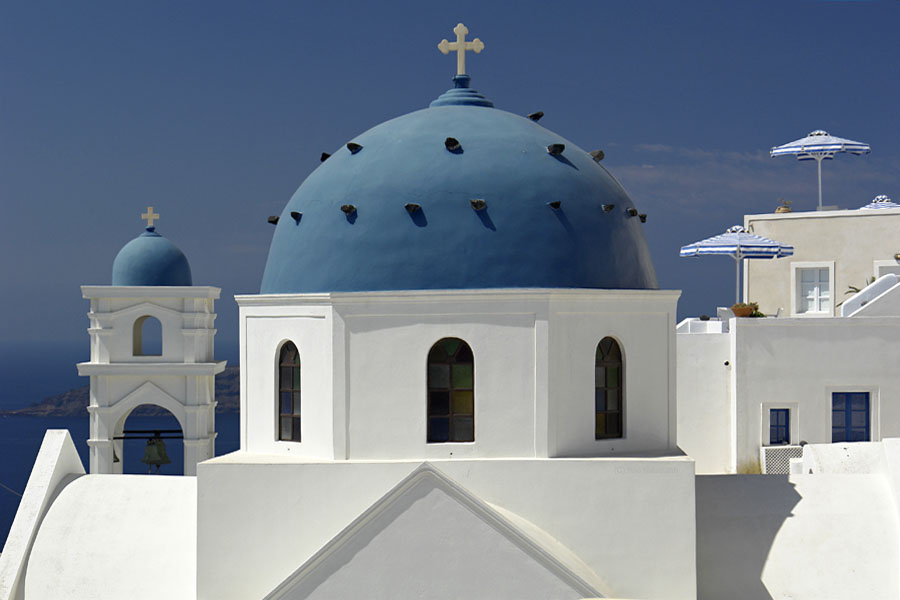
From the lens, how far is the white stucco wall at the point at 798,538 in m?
15.0

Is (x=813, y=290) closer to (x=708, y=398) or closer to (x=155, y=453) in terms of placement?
Result: (x=708, y=398)

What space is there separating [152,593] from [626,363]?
709cm

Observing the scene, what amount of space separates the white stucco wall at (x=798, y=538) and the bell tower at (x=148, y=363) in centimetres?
1005

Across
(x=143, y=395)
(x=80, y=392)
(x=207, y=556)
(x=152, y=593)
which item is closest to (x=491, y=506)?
(x=207, y=556)

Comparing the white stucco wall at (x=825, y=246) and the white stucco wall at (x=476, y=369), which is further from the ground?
the white stucco wall at (x=825, y=246)

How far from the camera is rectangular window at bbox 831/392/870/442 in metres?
24.6

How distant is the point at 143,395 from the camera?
851 inches

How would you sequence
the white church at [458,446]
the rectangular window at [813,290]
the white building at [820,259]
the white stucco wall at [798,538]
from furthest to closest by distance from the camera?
1. the rectangular window at [813,290]
2. the white building at [820,259]
3. the white stucco wall at [798,538]
4. the white church at [458,446]

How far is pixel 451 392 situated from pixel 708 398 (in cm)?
1217

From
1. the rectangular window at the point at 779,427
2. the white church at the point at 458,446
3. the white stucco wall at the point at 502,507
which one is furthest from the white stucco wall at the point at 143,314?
the rectangular window at the point at 779,427

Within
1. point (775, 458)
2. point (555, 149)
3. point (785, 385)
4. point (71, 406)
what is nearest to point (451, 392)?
point (555, 149)

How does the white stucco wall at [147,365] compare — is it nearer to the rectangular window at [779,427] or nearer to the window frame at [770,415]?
the window frame at [770,415]

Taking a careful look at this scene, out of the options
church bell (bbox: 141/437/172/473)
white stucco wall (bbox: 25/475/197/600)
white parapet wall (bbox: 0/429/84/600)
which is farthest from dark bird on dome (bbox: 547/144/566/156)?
church bell (bbox: 141/437/172/473)

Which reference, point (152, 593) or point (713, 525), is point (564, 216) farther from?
point (152, 593)
